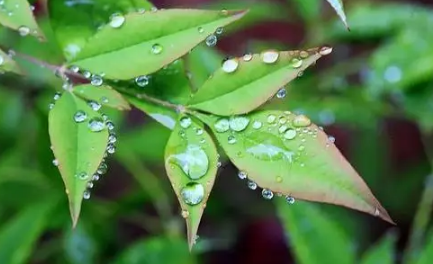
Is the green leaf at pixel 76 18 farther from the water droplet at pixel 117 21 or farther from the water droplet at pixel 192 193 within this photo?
the water droplet at pixel 192 193

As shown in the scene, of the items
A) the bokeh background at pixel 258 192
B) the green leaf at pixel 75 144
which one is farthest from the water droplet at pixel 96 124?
the bokeh background at pixel 258 192

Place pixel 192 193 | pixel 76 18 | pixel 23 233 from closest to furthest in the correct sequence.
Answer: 1. pixel 192 193
2. pixel 76 18
3. pixel 23 233

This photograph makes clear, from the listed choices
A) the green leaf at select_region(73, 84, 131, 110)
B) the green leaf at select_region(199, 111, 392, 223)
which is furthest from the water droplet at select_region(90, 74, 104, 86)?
the green leaf at select_region(199, 111, 392, 223)

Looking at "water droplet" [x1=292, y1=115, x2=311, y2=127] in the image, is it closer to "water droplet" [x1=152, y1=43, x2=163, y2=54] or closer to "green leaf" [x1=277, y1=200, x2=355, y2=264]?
"water droplet" [x1=152, y1=43, x2=163, y2=54]

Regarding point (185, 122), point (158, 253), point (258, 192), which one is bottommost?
point (258, 192)

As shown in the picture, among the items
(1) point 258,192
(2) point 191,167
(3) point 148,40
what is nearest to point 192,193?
(2) point 191,167

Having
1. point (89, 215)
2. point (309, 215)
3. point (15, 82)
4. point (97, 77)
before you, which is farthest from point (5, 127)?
point (97, 77)

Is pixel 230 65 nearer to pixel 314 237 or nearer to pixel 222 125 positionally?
pixel 222 125

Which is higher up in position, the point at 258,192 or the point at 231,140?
the point at 231,140
